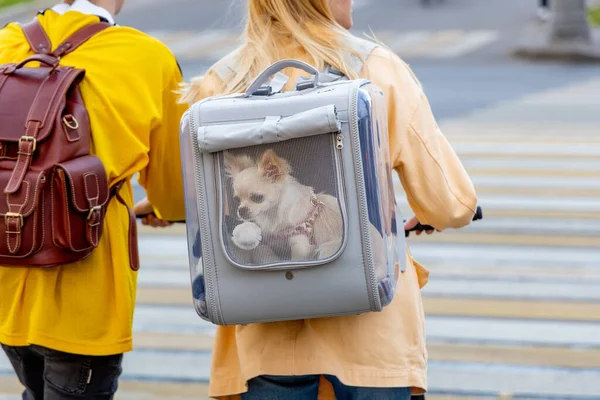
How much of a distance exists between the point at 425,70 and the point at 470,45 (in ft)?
11.2

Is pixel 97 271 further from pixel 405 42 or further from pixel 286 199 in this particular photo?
pixel 405 42

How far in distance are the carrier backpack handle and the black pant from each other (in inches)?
38.4

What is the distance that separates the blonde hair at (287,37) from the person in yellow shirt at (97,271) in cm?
34

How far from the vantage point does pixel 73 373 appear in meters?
3.23

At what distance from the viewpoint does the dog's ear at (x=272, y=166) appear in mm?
2615

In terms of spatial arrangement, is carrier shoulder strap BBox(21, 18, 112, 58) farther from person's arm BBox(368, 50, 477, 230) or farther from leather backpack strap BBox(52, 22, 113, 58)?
person's arm BBox(368, 50, 477, 230)

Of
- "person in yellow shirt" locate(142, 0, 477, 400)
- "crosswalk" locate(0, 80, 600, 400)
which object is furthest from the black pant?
"crosswalk" locate(0, 80, 600, 400)

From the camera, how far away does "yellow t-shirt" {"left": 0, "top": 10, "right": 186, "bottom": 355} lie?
10.5 ft

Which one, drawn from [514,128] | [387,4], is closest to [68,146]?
[514,128]

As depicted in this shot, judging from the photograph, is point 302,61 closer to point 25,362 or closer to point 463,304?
point 25,362

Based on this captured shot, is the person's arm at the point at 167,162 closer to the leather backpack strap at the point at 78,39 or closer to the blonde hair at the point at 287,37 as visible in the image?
the leather backpack strap at the point at 78,39

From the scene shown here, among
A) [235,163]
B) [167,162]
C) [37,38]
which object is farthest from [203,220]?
[37,38]

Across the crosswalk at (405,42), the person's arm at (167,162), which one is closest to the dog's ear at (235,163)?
the person's arm at (167,162)

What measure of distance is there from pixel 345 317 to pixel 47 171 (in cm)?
87
